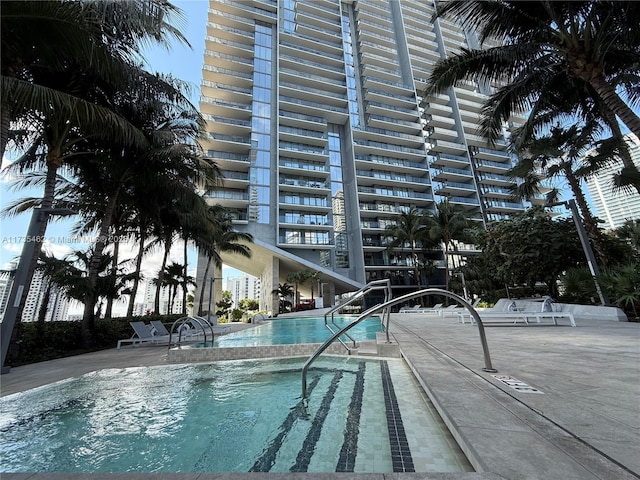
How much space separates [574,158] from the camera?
37.0 feet

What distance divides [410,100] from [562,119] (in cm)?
3603

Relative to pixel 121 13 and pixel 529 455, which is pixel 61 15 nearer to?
pixel 121 13

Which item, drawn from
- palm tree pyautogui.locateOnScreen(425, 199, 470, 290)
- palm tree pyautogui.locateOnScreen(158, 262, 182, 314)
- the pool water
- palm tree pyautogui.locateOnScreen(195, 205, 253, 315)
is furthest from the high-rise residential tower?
the pool water

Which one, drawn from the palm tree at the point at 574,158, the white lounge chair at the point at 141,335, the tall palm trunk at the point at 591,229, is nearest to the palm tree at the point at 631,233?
the tall palm trunk at the point at 591,229

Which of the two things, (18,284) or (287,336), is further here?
(287,336)

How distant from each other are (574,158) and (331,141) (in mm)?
31230

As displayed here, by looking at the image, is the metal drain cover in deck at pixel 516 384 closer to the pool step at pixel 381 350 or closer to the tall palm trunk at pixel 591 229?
the pool step at pixel 381 350

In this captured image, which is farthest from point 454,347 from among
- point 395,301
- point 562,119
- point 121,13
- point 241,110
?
point 241,110

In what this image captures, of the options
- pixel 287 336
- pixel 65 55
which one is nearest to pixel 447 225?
pixel 287 336

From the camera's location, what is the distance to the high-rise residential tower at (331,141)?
32.8 m

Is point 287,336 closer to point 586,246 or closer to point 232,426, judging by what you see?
point 232,426

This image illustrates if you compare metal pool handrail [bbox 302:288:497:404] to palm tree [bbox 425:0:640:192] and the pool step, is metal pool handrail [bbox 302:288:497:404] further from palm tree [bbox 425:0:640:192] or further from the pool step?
palm tree [bbox 425:0:640:192]

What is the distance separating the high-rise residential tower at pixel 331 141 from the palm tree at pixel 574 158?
866 inches

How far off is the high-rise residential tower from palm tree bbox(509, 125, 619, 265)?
72.2 ft
